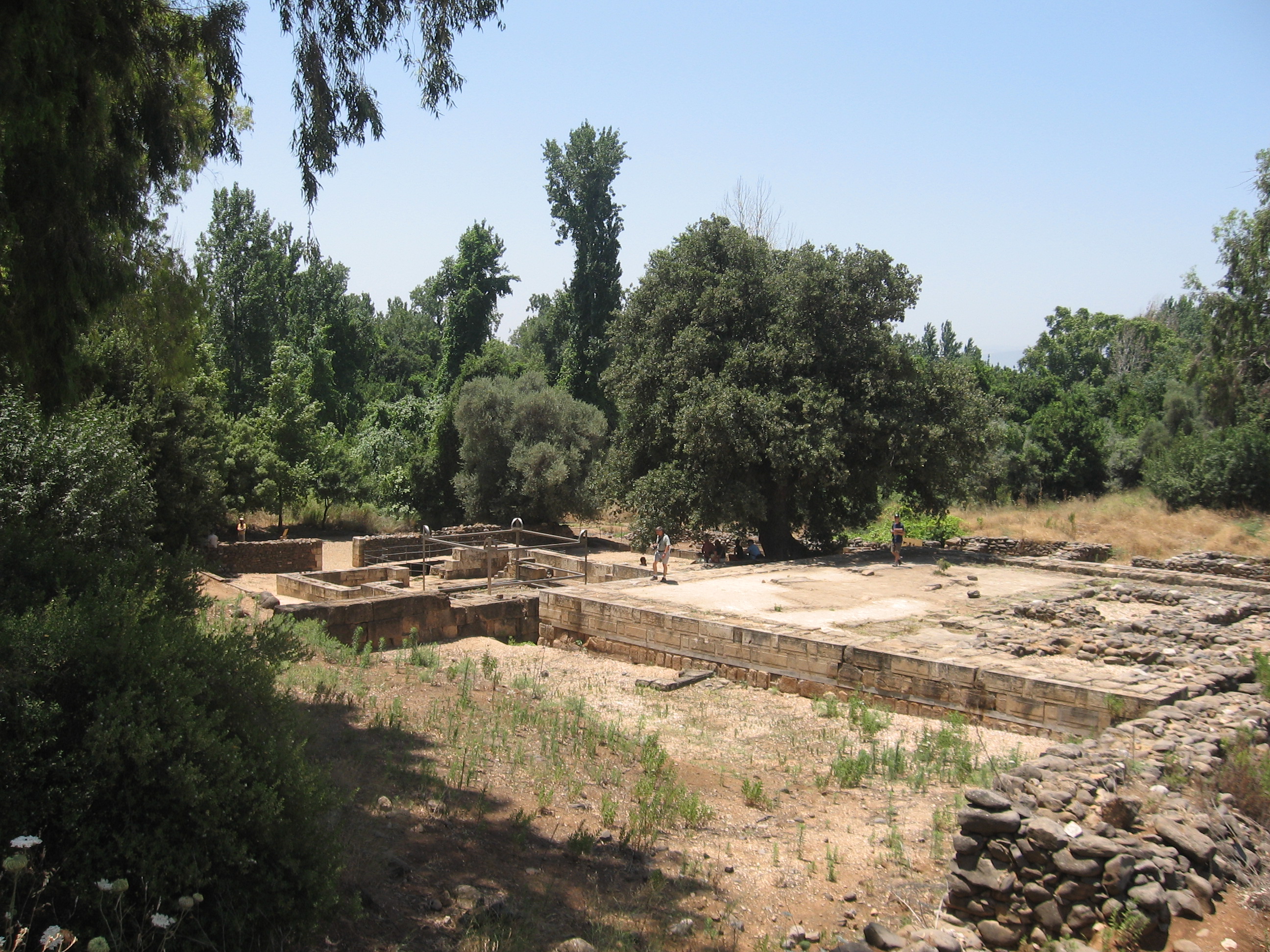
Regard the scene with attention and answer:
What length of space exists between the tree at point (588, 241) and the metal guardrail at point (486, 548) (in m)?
10.6

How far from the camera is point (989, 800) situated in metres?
5.23

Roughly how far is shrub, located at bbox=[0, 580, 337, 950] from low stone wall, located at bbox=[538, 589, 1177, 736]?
758cm

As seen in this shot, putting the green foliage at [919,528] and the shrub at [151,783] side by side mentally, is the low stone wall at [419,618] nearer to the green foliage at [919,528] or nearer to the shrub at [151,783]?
the shrub at [151,783]

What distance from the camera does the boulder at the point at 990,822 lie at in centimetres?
512

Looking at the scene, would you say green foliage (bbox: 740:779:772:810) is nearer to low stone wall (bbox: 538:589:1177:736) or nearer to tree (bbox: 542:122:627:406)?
low stone wall (bbox: 538:589:1177:736)

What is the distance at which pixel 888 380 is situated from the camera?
1967 cm

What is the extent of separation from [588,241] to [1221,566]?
27258mm

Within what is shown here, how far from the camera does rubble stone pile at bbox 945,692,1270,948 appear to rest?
4820 millimetres

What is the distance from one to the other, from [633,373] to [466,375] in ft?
43.1

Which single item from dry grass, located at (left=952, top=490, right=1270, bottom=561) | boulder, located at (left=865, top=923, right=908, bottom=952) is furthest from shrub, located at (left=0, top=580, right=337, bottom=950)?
dry grass, located at (left=952, top=490, right=1270, bottom=561)

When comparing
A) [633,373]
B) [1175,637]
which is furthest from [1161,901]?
[633,373]

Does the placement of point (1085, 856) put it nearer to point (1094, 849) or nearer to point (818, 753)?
point (1094, 849)

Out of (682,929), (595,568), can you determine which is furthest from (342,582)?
(682,929)

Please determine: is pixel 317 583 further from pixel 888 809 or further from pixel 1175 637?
pixel 1175 637
